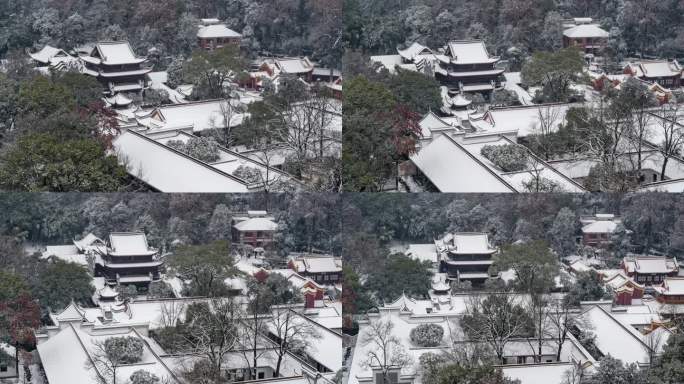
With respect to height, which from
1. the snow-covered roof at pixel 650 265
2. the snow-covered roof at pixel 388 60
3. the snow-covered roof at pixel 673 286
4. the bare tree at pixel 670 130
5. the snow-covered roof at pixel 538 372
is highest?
the snow-covered roof at pixel 388 60

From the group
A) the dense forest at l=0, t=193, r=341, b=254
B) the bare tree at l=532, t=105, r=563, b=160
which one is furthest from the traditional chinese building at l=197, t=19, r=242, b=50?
the bare tree at l=532, t=105, r=563, b=160

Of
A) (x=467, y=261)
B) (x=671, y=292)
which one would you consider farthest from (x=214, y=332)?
(x=671, y=292)

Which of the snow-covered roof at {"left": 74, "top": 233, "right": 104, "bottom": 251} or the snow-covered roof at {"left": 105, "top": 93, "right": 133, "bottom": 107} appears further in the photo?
the snow-covered roof at {"left": 105, "top": 93, "right": 133, "bottom": 107}

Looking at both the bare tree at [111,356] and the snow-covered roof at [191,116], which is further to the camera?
the snow-covered roof at [191,116]

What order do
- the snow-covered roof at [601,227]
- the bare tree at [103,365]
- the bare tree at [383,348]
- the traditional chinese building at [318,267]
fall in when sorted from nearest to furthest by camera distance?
1. the bare tree at [103,365]
2. the bare tree at [383,348]
3. the snow-covered roof at [601,227]
4. the traditional chinese building at [318,267]

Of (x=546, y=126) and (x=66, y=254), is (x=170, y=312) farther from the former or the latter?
(x=546, y=126)

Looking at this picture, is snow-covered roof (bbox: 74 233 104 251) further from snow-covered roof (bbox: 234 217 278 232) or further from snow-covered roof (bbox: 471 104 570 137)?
snow-covered roof (bbox: 471 104 570 137)

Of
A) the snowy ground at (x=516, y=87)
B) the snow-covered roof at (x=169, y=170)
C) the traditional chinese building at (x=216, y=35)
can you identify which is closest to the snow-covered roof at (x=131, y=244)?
the snow-covered roof at (x=169, y=170)

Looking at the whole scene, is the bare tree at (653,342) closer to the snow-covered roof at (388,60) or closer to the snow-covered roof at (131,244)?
the snow-covered roof at (388,60)
